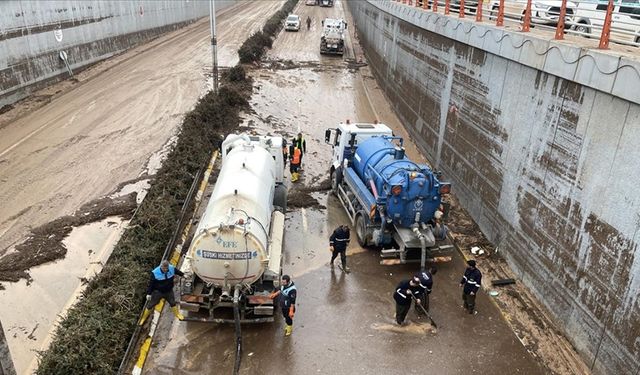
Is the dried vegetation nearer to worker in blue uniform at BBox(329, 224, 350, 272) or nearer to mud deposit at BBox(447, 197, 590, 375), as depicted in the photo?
worker in blue uniform at BBox(329, 224, 350, 272)

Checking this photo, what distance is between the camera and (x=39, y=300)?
35.0ft

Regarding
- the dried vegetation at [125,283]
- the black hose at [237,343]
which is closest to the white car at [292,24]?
the dried vegetation at [125,283]

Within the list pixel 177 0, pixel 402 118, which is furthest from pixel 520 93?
pixel 177 0

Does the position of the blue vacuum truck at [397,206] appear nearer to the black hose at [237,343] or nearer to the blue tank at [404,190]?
the blue tank at [404,190]

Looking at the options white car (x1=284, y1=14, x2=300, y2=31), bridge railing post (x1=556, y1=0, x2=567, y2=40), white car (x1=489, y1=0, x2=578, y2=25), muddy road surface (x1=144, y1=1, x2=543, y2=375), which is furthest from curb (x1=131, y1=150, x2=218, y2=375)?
white car (x1=284, y1=14, x2=300, y2=31)

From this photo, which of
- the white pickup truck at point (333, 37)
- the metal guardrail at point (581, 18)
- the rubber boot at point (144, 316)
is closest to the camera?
the metal guardrail at point (581, 18)

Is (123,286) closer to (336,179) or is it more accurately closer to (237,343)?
(237,343)

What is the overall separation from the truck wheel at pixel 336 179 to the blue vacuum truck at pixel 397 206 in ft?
4.42

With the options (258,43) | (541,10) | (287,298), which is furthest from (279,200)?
(258,43)

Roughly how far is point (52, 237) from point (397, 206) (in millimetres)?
9447

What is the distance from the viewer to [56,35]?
28031 mm

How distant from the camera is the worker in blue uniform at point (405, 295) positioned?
400 inches

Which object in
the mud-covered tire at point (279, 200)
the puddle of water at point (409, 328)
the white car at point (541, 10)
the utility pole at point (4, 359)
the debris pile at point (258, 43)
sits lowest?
the puddle of water at point (409, 328)

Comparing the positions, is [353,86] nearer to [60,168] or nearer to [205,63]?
[205,63]
